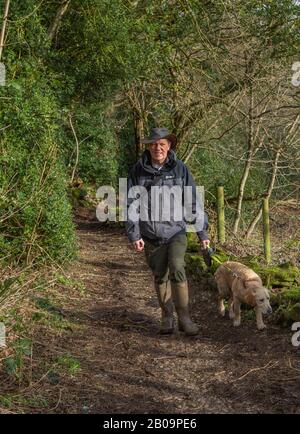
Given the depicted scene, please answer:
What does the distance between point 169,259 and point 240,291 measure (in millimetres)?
882

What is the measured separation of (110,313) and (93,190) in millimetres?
12017

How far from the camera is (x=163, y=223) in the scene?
6469mm

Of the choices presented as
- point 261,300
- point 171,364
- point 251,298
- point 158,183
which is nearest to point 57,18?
point 158,183

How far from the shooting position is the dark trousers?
644cm

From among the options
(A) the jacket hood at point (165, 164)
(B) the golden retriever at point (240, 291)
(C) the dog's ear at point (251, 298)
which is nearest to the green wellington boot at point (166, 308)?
(B) the golden retriever at point (240, 291)

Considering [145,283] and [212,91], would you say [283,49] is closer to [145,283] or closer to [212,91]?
[212,91]

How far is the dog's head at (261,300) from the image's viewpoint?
20.7ft

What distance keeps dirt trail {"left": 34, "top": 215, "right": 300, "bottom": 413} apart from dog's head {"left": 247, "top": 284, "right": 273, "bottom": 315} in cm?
23

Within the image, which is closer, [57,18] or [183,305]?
[183,305]

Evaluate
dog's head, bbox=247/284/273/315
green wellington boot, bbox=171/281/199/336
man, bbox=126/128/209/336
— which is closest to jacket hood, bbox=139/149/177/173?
man, bbox=126/128/209/336

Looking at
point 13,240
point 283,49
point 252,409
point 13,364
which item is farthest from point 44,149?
point 283,49

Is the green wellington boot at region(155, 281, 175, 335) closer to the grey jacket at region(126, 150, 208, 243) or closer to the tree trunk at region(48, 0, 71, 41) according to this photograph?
the grey jacket at region(126, 150, 208, 243)

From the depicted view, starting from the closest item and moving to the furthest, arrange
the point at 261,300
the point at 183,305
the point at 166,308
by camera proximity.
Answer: the point at 261,300
the point at 183,305
the point at 166,308

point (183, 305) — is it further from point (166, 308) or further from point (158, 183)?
point (158, 183)
